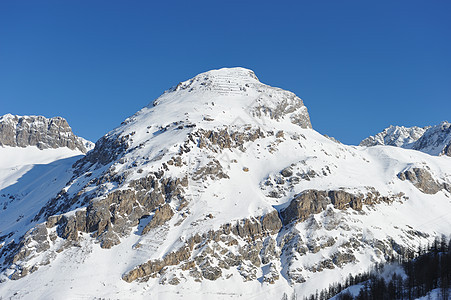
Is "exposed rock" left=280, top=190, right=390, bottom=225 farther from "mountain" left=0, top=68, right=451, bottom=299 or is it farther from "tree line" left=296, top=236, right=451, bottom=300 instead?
"tree line" left=296, top=236, right=451, bottom=300

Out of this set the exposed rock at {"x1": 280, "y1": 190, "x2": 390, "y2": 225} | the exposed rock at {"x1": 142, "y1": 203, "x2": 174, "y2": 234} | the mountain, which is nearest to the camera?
the mountain

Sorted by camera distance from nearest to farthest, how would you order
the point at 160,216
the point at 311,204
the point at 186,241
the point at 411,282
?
1. the point at 411,282
2. the point at 186,241
3. the point at 160,216
4. the point at 311,204

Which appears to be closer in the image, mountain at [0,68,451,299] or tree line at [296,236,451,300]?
tree line at [296,236,451,300]

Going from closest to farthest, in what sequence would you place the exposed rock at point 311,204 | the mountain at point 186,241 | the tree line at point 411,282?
the tree line at point 411,282 < the mountain at point 186,241 < the exposed rock at point 311,204

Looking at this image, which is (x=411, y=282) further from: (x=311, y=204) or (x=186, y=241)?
(x=186, y=241)

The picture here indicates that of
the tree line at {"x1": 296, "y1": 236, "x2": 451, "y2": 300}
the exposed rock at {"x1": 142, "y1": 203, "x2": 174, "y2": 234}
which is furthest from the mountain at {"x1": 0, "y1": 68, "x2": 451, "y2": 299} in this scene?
the tree line at {"x1": 296, "y1": 236, "x2": 451, "y2": 300}

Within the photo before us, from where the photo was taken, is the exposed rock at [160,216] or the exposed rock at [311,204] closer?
the exposed rock at [160,216]

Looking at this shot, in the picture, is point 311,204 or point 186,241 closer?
point 186,241

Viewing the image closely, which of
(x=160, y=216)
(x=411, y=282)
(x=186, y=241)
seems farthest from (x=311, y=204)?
(x=411, y=282)

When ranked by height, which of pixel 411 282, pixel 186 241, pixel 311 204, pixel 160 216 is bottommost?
pixel 411 282

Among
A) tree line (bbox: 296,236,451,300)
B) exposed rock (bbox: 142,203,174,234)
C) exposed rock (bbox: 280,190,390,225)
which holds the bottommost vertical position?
tree line (bbox: 296,236,451,300)

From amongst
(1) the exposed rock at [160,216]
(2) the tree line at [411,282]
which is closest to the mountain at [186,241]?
(1) the exposed rock at [160,216]

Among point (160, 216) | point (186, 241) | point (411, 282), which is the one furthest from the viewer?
point (160, 216)

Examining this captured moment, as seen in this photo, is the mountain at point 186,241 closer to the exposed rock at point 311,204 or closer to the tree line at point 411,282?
the exposed rock at point 311,204
